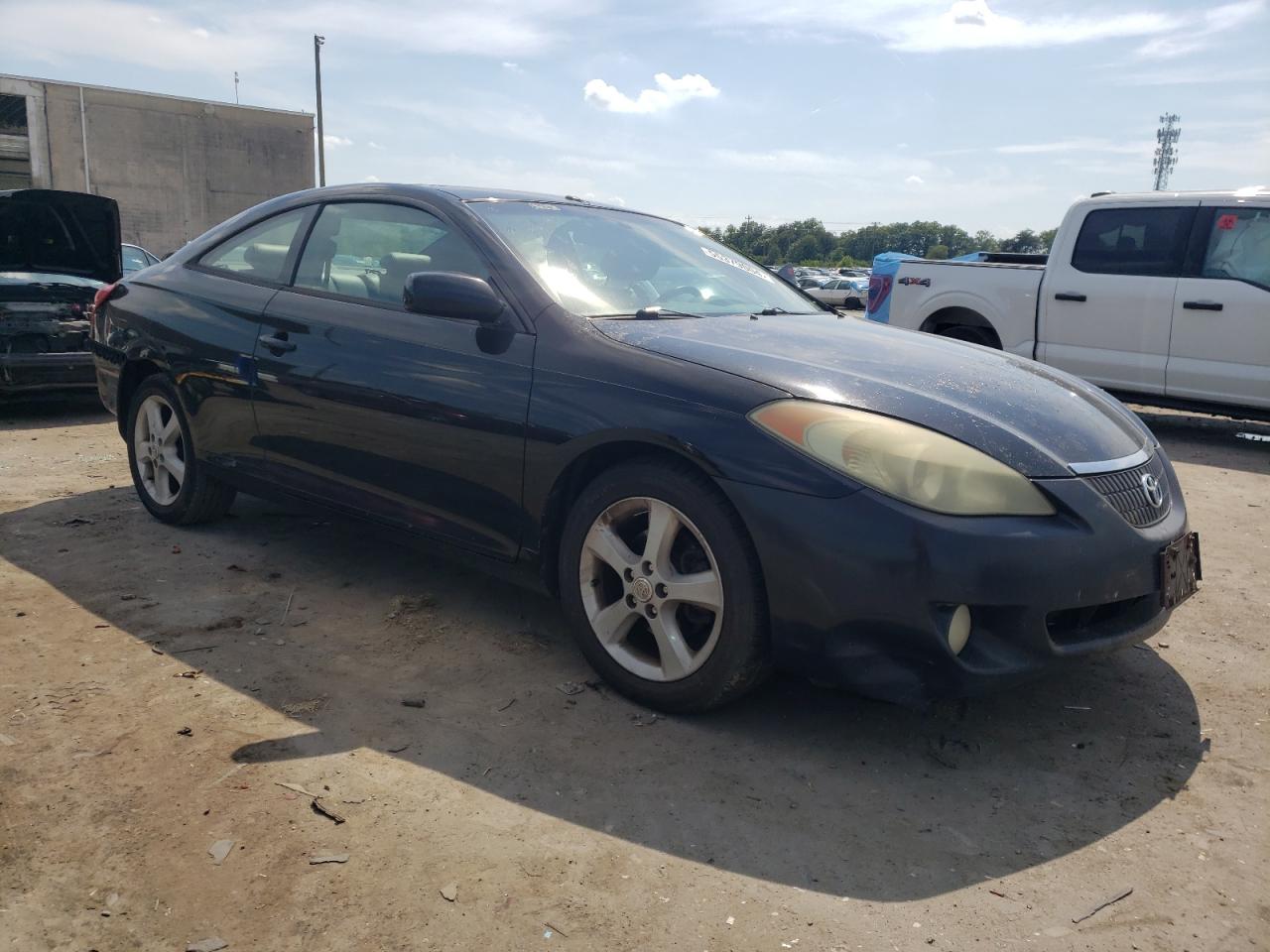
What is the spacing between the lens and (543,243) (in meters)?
3.63

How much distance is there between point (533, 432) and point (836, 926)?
1.68m

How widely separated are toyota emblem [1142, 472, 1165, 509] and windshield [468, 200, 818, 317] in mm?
1505

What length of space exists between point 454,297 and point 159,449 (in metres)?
2.28

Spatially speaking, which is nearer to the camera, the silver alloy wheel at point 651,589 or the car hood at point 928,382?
the car hood at point 928,382

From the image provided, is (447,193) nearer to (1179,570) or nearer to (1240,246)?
(1179,570)

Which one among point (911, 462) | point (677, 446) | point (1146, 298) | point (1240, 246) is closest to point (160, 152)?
point (1146, 298)

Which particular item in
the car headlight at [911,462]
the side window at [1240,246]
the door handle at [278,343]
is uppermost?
the side window at [1240,246]

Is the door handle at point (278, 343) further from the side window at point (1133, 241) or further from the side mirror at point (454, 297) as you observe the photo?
the side window at point (1133, 241)

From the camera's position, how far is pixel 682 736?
115 inches

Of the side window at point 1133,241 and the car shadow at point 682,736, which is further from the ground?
the side window at point 1133,241

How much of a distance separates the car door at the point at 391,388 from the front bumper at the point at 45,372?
13.0 feet

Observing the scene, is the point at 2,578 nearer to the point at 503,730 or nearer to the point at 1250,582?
the point at 503,730

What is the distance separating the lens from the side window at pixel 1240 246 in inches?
299

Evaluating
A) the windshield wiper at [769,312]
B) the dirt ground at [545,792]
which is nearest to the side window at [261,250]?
the dirt ground at [545,792]
